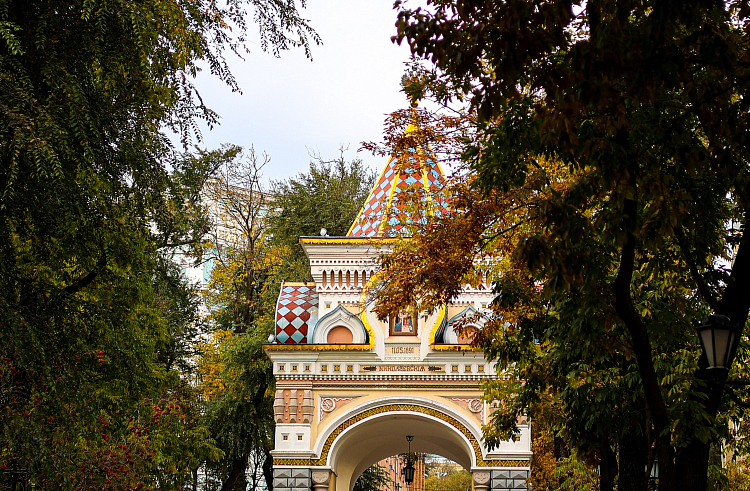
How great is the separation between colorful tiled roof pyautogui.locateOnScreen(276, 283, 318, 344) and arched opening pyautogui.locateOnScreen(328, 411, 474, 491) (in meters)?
2.34

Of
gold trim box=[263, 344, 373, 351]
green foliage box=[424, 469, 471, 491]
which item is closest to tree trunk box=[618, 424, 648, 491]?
gold trim box=[263, 344, 373, 351]

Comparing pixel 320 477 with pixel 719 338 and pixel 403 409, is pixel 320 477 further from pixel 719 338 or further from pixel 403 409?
pixel 719 338

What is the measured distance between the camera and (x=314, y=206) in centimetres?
3141

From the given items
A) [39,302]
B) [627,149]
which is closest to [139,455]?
[39,302]

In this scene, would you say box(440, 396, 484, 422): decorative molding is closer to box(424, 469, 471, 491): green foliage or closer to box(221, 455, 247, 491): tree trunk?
box(221, 455, 247, 491): tree trunk

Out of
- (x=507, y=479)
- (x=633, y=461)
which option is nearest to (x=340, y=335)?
(x=507, y=479)

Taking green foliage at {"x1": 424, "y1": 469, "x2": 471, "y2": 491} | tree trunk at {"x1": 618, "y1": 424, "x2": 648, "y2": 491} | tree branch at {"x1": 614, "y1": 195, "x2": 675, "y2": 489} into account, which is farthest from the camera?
green foliage at {"x1": 424, "y1": 469, "x2": 471, "y2": 491}

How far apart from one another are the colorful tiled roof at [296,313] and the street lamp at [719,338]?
1327 centimetres

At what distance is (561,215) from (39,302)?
5151 millimetres

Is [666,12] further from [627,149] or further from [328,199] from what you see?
[328,199]

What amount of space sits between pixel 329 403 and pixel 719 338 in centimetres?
1313

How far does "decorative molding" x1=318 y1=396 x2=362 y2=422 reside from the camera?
63.9 ft

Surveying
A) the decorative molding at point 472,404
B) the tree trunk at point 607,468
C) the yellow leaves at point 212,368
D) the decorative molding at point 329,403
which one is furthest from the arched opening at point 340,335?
the tree trunk at point 607,468

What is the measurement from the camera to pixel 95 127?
27.9 ft
